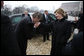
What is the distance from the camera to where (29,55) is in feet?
25.2

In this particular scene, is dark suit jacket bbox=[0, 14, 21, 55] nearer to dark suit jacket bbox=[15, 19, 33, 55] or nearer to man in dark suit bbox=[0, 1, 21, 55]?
man in dark suit bbox=[0, 1, 21, 55]

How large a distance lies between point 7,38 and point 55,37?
6.63 feet

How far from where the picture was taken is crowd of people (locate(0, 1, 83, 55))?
10.6ft

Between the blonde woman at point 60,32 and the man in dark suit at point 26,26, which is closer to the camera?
the man in dark suit at point 26,26

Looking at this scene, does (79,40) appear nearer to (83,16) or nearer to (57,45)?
(83,16)

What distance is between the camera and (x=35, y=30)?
15.0 ft

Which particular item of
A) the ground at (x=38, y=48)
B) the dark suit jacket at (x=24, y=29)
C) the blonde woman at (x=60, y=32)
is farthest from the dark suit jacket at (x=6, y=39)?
the ground at (x=38, y=48)

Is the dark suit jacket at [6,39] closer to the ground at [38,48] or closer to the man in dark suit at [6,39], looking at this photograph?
the man in dark suit at [6,39]

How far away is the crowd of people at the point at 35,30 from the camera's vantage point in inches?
127

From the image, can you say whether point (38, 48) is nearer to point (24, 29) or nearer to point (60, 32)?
point (60, 32)

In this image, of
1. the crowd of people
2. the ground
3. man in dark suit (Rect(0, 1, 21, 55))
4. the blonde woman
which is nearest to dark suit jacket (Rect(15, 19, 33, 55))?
the crowd of people

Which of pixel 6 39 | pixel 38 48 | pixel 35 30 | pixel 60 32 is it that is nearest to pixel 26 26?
pixel 35 30

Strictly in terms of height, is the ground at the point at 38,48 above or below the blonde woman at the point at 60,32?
below

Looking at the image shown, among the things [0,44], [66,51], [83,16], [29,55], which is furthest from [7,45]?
[29,55]
